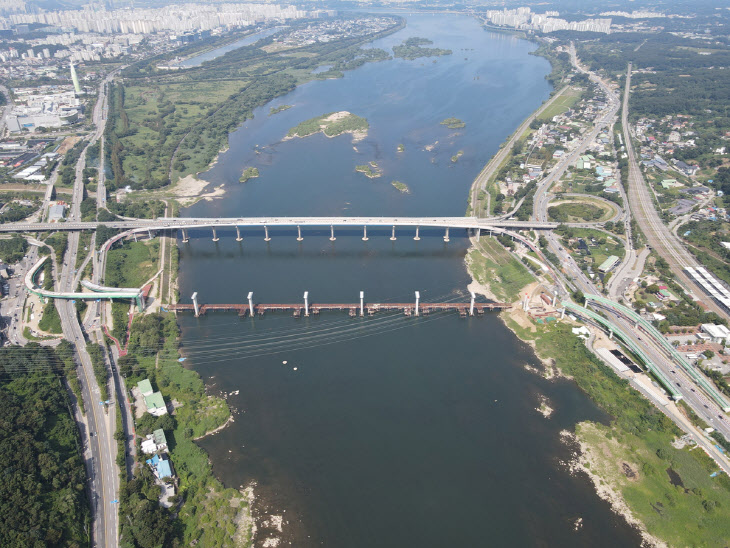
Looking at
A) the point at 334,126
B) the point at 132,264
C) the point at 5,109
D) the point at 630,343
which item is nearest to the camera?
the point at 630,343

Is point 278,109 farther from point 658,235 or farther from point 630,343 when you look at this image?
point 630,343

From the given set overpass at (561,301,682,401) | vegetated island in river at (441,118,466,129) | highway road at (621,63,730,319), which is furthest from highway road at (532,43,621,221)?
vegetated island in river at (441,118,466,129)

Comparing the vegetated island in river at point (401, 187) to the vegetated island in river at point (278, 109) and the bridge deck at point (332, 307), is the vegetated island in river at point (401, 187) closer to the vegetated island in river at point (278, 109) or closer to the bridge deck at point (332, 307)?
the bridge deck at point (332, 307)

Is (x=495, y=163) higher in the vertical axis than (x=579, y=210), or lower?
lower

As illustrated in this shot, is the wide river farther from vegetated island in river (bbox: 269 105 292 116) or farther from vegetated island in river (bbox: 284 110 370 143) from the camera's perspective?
vegetated island in river (bbox: 269 105 292 116)

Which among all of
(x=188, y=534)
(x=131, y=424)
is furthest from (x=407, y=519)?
(x=131, y=424)

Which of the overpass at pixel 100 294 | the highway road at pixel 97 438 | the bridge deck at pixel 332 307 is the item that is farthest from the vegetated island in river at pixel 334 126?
the overpass at pixel 100 294

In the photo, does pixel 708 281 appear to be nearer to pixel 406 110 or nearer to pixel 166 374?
pixel 166 374

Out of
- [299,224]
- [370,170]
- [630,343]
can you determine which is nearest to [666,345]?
[630,343]
